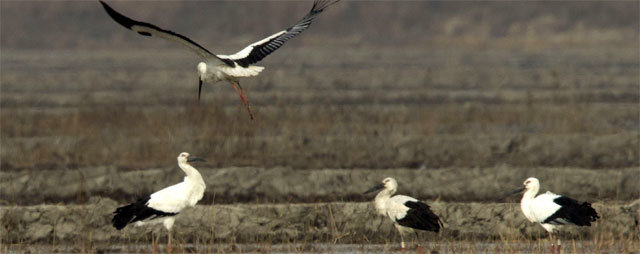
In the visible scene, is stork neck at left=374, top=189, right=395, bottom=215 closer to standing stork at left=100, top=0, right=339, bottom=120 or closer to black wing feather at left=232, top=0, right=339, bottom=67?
standing stork at left=100, top=0, right=339, bottom=120

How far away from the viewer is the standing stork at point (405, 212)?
1190 cm

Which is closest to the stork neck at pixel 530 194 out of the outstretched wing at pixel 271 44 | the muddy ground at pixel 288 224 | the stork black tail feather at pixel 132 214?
the muddy ground at pixel 288 224

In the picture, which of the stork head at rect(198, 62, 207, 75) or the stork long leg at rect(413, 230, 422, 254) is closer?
the stork long leg at rect(413, 230, 422, 254)

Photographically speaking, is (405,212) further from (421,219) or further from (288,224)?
(288,224)

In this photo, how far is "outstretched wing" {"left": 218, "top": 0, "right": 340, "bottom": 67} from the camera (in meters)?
13.2

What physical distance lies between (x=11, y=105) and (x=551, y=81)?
1645 centimetres

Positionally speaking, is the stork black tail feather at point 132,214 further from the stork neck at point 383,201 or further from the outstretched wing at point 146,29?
the stork neck at point 383,201

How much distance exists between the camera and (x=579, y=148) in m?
19.1

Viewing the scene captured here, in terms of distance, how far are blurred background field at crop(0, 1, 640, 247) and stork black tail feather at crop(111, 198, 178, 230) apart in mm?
2281

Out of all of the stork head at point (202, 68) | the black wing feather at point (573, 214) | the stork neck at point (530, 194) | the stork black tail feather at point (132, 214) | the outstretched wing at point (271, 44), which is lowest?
the stork black tail feather at point (132, 214)

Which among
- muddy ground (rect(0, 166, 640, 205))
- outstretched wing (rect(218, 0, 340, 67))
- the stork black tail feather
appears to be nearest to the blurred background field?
muddy ground (rect(0, 166, 640, 205))

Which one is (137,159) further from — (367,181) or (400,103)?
(400,103)

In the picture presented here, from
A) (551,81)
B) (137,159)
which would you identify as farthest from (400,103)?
(137,159)

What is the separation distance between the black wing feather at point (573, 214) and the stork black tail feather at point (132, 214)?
377 centimetres
